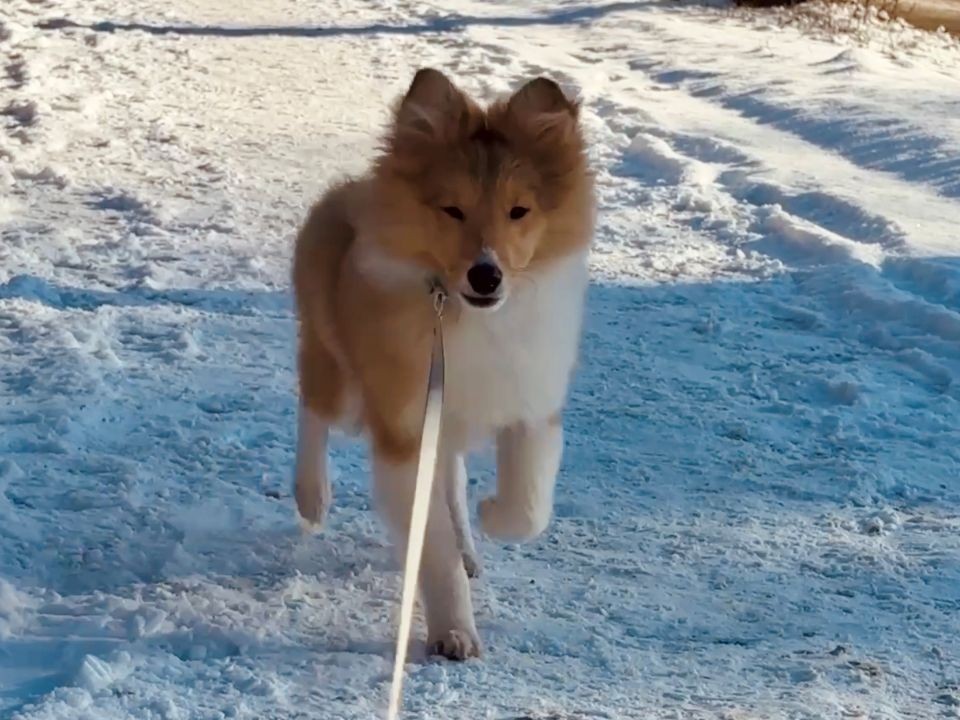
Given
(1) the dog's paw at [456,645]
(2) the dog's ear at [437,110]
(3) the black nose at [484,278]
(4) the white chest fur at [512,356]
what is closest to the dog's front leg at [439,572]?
(1) the dog's paw at [456,645]

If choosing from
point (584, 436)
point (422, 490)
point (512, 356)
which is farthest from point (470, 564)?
point (584, 436)

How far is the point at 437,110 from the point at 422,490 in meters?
1.28

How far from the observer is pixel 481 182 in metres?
4.34

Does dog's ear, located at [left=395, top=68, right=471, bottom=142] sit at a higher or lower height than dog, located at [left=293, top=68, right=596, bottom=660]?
higher

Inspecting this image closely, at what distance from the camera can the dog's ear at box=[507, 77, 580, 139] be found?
452cm

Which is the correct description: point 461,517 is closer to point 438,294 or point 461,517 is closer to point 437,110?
point 438,294

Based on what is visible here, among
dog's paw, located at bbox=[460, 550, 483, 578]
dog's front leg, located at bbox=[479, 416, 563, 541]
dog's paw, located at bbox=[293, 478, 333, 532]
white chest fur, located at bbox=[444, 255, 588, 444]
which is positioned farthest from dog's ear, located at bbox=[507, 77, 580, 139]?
dog's paw, located at bbox=[293, 478, 333, 532]

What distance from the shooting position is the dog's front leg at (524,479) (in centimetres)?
468

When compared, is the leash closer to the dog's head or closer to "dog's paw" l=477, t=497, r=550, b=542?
the dog's head

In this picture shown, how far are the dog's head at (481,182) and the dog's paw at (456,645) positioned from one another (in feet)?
3.31

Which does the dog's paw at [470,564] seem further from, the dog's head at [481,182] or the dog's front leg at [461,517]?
the dog's head at [481,182]

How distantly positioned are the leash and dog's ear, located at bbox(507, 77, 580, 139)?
58 centimetres

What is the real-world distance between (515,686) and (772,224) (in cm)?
557

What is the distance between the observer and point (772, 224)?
30.4 feet
